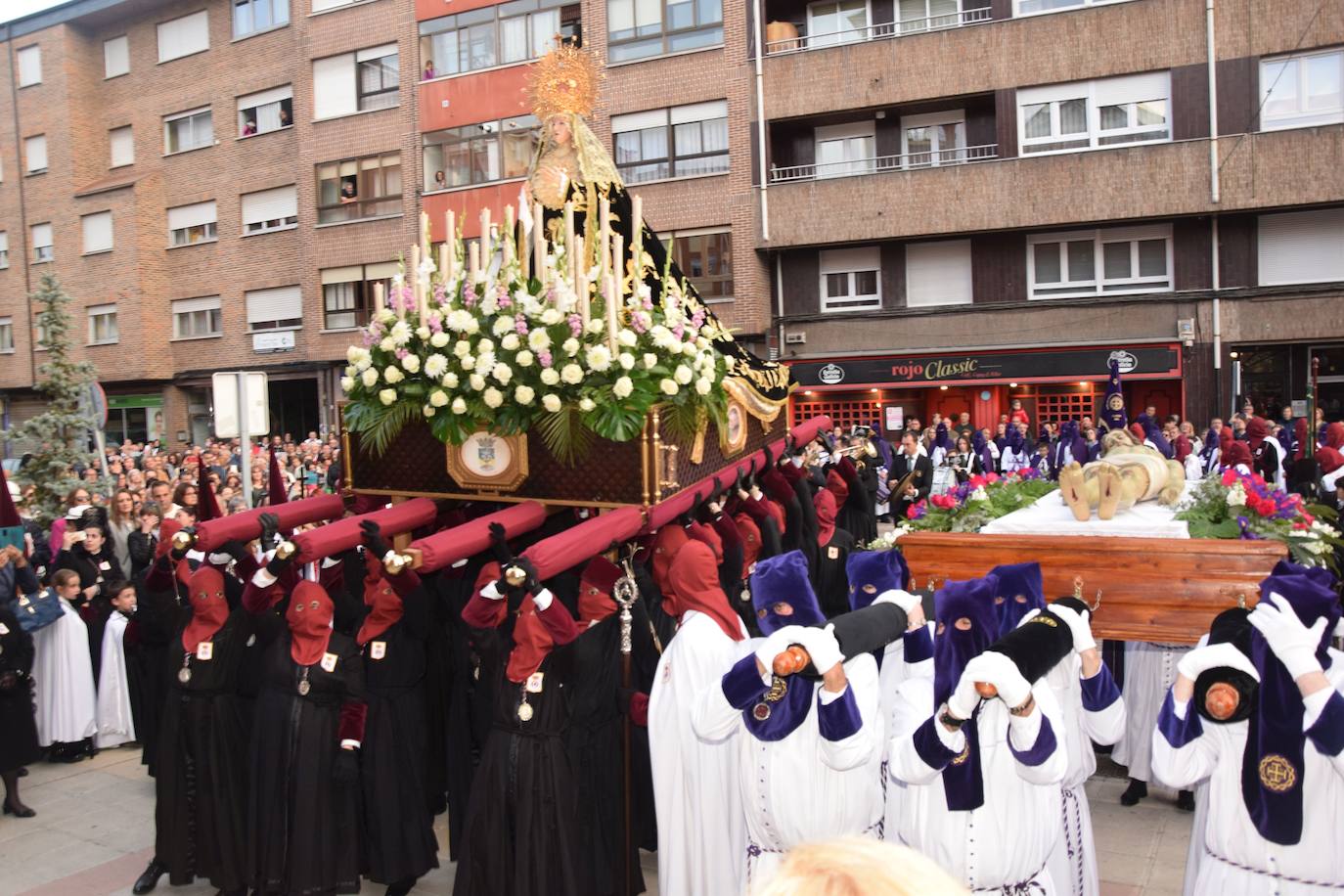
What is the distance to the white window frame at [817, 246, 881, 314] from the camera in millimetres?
22312

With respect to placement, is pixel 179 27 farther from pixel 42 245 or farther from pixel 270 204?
pixel 42 245

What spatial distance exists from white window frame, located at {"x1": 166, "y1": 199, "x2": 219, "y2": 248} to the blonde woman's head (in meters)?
30.1

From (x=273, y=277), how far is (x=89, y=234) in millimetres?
6775

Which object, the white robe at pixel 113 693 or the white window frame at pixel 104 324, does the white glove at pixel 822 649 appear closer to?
the white robe at pixel 113 693

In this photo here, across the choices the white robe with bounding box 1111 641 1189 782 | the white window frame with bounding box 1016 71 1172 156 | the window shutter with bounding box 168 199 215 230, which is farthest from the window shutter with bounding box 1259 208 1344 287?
the window shutter with bounding box 168 199 215 230

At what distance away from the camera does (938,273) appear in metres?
21.9

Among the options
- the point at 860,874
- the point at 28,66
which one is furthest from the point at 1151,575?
the point at 28,66

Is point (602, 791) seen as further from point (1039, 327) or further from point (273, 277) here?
point (273, 277)

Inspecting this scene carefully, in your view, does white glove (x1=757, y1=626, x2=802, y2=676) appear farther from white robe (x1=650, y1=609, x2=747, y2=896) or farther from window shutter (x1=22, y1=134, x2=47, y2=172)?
window shutter (x1=22, y1=134, x2=47, y2=172)

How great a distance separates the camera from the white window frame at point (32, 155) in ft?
100

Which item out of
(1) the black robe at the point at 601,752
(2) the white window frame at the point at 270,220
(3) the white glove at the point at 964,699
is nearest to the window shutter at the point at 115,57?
(2) the white window frame at the point at 270,220

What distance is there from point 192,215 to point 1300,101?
2639 centimetres

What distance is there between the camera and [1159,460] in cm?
644

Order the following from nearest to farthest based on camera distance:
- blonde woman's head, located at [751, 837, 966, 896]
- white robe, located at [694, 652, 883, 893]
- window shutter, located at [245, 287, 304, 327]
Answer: blonde woman's head, located at [751, 837, 966, 896] → white robe, located at [694, 652, 883, 893] → window shutter, located at [245, 287, 304, 327]
